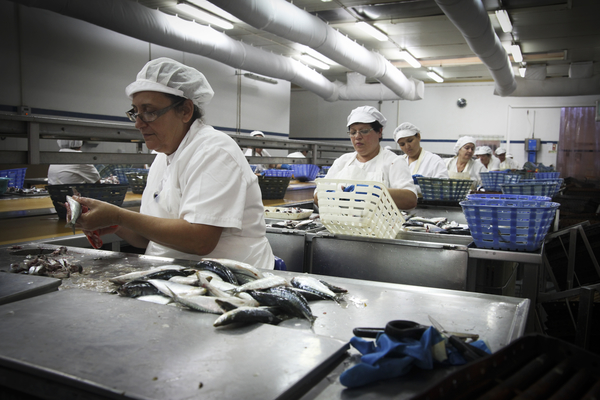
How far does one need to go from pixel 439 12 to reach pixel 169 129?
6572mm

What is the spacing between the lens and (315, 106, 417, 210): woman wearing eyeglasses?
3225mm


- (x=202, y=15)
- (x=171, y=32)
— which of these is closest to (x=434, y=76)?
(x=202, y=15)

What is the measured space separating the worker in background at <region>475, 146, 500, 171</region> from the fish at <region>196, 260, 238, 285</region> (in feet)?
25.8

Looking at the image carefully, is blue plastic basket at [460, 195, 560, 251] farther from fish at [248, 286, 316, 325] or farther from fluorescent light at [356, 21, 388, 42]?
fluorescent light at [356, 21, 388, 42]

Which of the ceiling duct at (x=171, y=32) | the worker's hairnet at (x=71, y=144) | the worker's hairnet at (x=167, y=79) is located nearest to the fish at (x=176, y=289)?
the worker's hairnet at (x=167, y=79)

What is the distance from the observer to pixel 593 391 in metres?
0.65

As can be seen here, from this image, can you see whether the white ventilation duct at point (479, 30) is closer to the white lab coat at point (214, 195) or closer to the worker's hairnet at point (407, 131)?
the worker's hairnet at point (407, 131)

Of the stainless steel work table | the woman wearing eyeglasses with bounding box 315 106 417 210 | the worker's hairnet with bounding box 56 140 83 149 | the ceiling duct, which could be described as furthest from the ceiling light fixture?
the stainless steel work table

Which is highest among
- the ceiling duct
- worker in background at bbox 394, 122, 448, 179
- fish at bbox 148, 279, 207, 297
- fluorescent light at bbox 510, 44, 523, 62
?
fluorescent light at bbox 510, 44, 523, 62

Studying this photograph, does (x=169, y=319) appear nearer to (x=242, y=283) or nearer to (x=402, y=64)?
(x=242, y=283)

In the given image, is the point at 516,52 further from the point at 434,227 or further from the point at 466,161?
the point at 434,227

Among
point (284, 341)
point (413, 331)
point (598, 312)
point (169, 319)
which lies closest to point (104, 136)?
point (169, 319)

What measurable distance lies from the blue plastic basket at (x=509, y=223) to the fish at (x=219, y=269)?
4.51 feet

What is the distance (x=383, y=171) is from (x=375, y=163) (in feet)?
0.37
